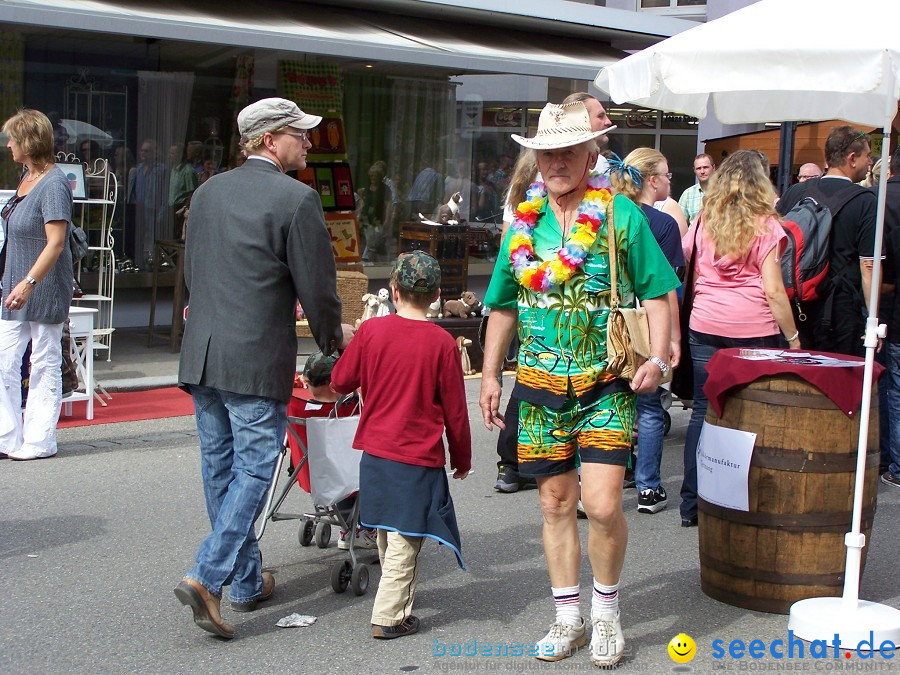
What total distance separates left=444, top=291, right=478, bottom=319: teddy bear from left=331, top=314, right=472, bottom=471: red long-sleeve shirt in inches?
265

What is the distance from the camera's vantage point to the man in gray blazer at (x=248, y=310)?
435cm

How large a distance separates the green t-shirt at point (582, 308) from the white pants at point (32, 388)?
4136mm

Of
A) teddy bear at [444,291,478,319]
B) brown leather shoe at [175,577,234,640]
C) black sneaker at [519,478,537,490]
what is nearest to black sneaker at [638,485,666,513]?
black sneaker at [519,478,537,490]

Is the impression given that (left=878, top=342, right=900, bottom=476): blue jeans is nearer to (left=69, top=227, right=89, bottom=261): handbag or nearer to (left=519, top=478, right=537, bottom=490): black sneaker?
(left=519, top=478, right=537, bottom=490): black sneaker

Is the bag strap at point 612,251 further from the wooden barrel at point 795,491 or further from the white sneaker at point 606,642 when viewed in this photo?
the white sneaker at point 606,642

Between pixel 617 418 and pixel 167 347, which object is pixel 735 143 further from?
pixel 617 418

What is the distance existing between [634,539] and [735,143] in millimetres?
8645

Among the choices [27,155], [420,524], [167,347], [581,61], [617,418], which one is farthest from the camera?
[581,61]

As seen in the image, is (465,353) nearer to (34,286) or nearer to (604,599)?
(34,286)

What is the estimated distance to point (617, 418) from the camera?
4098 mm

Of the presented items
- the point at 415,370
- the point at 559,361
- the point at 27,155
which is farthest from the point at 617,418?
the point at 27,155

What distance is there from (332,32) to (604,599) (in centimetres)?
796

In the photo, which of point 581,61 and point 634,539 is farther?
point 581,61

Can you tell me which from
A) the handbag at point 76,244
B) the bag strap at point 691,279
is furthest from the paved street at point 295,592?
the handbag at point 76,244
